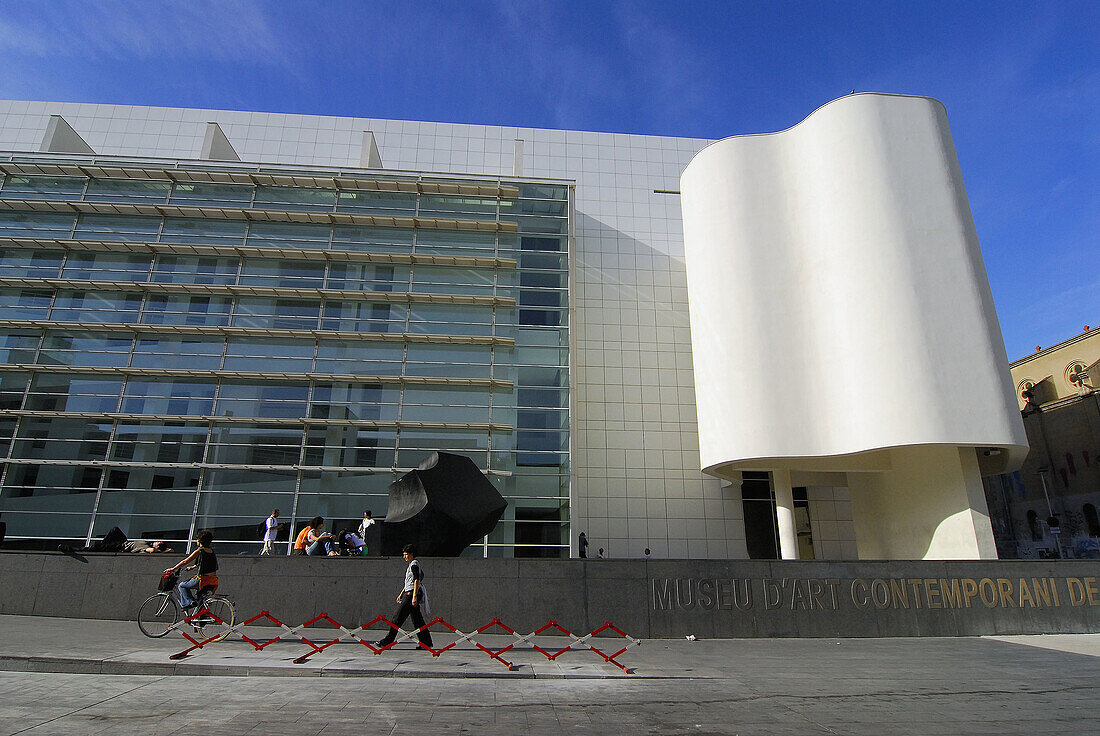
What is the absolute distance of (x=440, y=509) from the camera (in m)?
16.4

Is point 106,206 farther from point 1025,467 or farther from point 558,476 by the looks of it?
point 1025,467

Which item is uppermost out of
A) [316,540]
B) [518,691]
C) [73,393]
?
[73,393]

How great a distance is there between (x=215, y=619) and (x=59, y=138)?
30.6 metres

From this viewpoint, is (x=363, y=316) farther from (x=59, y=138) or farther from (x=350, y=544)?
(x=59, y=138)

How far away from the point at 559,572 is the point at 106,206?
26.1 meters

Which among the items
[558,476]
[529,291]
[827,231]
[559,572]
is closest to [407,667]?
[559,572]

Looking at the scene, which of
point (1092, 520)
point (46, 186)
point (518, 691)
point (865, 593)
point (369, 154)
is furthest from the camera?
point (1092, 520)

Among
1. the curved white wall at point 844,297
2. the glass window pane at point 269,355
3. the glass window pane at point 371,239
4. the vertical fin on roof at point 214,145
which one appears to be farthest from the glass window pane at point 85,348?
the curved white wall at point 844,297

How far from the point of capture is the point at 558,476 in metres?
26.0

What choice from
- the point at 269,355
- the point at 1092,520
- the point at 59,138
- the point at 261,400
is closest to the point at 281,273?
the point at 269,355

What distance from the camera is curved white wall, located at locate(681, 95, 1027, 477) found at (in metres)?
21.9

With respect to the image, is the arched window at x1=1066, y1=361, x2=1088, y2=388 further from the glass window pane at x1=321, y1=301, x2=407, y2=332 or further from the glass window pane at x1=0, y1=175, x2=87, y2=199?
the glass window pane at x1=0, y1=175, x2=87, y2=199

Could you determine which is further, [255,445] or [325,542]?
[255,445]

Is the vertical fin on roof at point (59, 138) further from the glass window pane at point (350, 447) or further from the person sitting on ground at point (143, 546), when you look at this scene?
the person sitting on ground at point (143, 546)
